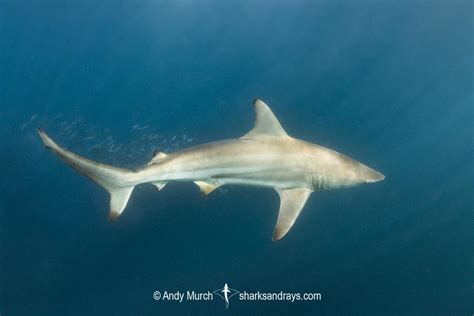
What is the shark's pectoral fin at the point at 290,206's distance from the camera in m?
5.79

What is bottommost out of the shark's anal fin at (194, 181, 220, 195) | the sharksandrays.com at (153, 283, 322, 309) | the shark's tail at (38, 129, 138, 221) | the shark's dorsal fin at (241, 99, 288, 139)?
the shark's tail at (38, 129, 138, 221)

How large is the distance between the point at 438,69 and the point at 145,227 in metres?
19.0

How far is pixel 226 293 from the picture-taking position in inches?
511

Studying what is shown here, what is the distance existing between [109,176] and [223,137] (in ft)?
33.7

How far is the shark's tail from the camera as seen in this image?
4.64 m

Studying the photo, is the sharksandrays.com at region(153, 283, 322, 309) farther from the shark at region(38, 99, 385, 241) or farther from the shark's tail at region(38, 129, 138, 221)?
the shark's tail at region(38, 129, 138, 221)

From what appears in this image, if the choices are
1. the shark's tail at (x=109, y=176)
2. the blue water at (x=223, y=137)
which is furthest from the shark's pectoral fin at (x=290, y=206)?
the blue water at (x=223, y=137)

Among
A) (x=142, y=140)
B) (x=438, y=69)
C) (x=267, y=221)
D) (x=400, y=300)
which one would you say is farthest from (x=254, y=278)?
(x=438, y=69)

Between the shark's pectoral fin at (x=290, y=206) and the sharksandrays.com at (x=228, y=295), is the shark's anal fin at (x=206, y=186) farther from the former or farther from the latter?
the sharksandrays.com at (x=228, y=295)

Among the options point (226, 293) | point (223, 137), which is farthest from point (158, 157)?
point (223, 137)

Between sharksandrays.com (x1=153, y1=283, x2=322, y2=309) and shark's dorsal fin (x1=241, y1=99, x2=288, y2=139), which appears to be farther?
sharksandrays.com (x1=153, y1=283, x2=322, y2=309)

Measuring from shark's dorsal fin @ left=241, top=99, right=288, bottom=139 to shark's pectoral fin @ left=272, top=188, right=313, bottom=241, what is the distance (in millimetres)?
1068

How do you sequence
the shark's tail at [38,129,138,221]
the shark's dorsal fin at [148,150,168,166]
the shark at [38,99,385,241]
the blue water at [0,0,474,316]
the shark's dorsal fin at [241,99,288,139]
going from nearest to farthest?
the shark's tail at [38,129,138,221] → the shark at [38,99,385,241] → the shark's dorsal fin at [148,150,168,166] → the shark's dorsal fin at [241,99,288,139] → the blue water at [0,0,474,316]

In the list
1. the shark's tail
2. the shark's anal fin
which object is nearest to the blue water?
the shark's anal fin
